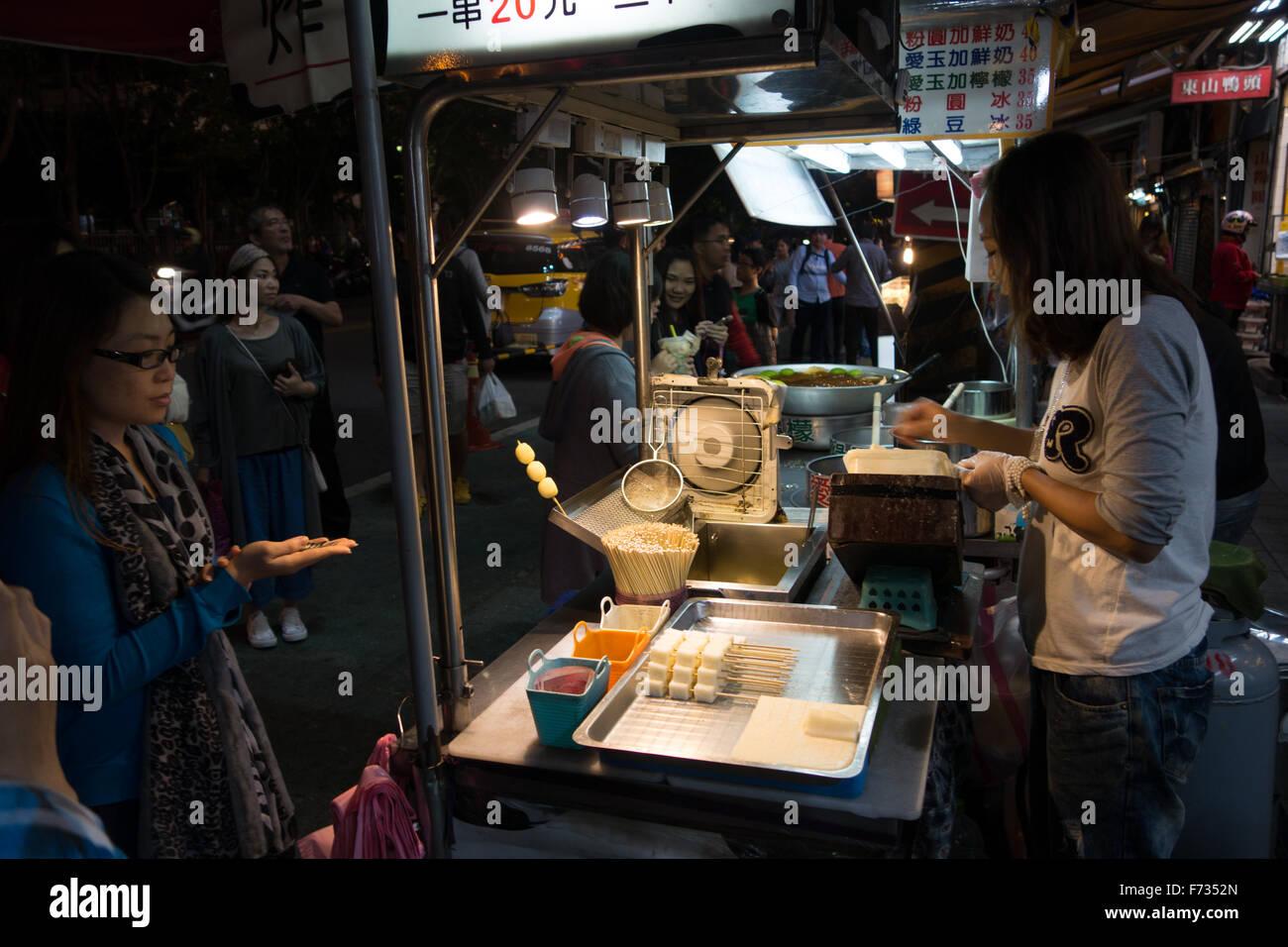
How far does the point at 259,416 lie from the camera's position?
4.85m

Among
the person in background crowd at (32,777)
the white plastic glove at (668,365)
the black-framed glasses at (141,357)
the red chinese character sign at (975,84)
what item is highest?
the red chinese character sign at (975,84)

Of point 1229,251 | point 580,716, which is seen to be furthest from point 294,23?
point 1229,251

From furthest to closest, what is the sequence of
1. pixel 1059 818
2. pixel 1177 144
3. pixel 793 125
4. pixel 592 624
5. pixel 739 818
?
1. pixel 1177 144
2. pixel 793 125
3. pixel 592 624
4. pixel 1059 818
5. pixel 739 818

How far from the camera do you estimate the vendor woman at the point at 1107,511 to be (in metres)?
1.96

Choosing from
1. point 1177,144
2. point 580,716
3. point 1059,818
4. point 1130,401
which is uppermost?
point 1177,144

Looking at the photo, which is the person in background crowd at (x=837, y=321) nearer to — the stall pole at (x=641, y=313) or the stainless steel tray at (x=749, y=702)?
the stall pole at (x=641, y=313)

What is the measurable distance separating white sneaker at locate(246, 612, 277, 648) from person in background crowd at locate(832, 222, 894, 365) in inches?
377

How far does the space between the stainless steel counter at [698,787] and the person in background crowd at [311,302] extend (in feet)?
13.5

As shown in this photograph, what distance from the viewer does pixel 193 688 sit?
83.3 inches

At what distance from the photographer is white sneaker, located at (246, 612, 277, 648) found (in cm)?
521

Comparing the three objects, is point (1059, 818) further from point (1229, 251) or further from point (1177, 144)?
point (1177, 144)

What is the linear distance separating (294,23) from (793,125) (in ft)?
6.20

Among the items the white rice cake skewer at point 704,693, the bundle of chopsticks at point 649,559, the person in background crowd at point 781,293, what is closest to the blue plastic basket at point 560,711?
the white rice cake skewer at point 704,693
